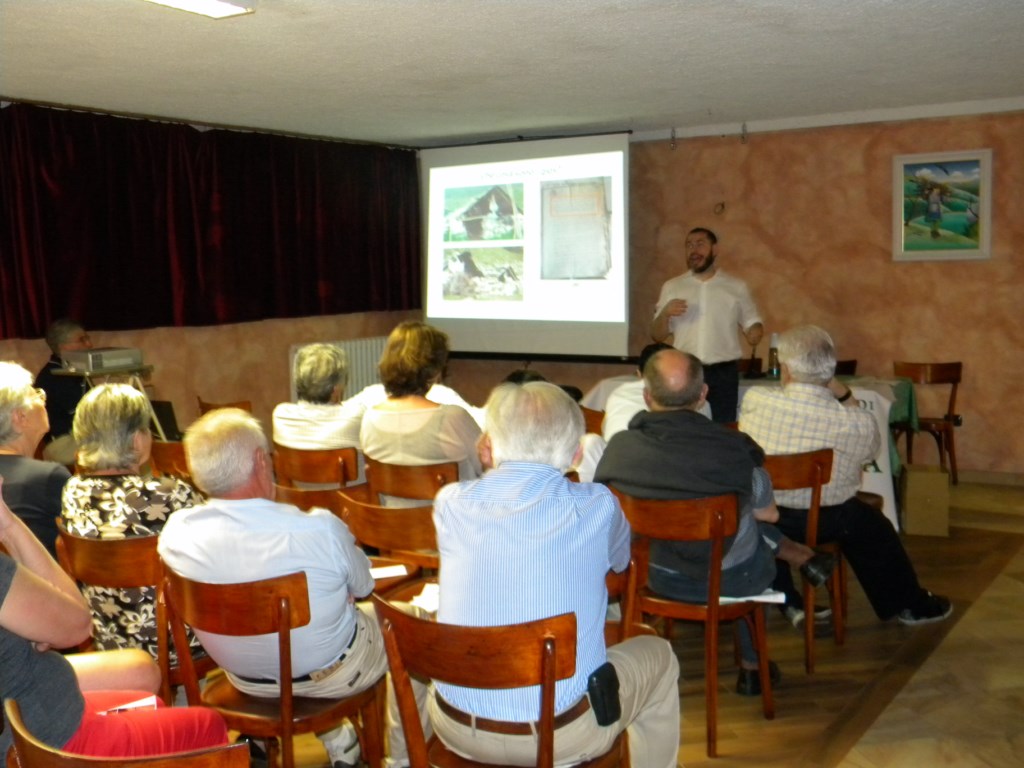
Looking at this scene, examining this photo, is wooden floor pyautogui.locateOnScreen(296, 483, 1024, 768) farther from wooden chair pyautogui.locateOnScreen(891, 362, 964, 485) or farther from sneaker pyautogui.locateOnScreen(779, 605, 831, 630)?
wooden chair pyautogui.locateOnScreen(891, 362, 964, 485)

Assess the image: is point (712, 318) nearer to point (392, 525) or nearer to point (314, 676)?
point (392, 525)

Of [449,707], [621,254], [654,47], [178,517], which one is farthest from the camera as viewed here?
[621,254]

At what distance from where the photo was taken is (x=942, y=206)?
670 centimetres

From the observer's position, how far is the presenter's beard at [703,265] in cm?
631

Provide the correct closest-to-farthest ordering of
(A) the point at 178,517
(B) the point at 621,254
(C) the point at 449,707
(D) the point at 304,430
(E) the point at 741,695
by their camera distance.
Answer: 1. (C) the point at 449,707
2. (A) the point at 178,517
3. (E) the point at 741,695
4. (D) the point at 304,430
5. (B) the point at 621,254

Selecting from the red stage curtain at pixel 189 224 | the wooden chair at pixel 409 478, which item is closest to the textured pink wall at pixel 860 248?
the red stage curtain at pixel 189 224

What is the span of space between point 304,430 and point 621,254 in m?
4.00

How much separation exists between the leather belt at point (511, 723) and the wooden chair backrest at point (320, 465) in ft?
5.73

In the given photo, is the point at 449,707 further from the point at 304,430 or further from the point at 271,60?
the point at 271,60

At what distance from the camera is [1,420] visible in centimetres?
289

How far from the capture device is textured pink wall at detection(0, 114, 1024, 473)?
661 centimetres

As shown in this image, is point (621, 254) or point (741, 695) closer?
point (741, 695)

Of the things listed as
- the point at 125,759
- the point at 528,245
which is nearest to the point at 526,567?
the point at 125,759

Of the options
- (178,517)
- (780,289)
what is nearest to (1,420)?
(178,517)
